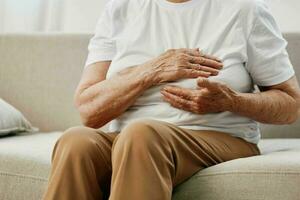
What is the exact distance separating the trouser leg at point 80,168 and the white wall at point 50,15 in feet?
4.46

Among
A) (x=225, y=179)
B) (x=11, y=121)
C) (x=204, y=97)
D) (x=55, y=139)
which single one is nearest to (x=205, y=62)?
(x=204, y=97)

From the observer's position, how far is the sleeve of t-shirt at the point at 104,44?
187 centimetres

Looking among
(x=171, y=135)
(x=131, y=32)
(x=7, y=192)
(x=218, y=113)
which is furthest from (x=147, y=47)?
(x=7, y=192)

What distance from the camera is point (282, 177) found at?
138cm

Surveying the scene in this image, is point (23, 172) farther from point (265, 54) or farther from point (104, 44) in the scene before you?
point (265, 54)

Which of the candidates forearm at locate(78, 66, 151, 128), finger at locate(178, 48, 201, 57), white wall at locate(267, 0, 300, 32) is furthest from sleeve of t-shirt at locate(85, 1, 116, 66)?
white wall at locate(267, 0, 300, 32)

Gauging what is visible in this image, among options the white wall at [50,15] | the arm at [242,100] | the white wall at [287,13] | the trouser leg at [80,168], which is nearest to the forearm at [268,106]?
the arm at [242,100]

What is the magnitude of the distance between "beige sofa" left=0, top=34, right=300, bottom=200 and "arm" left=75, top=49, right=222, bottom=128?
19 centimetres

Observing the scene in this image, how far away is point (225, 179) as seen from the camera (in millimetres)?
1415

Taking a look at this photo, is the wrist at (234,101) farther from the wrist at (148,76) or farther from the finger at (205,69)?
the wrist at (148,76)

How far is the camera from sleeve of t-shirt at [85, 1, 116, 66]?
1.87 meters

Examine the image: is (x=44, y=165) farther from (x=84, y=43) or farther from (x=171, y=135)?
(x=84, y=43)

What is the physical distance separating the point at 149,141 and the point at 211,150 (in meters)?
0.24

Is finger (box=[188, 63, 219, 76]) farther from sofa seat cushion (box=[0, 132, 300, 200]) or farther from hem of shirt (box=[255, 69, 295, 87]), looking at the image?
sofa seat cushion (box=[0, 132, 300, 200])
